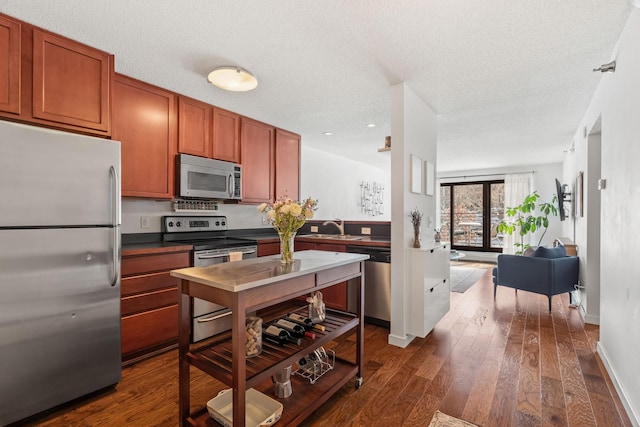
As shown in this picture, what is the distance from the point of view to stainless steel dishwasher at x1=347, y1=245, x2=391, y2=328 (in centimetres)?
313

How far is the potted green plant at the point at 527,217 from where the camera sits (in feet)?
21.2

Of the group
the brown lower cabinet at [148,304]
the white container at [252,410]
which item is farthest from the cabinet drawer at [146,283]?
the white container at [252,410]

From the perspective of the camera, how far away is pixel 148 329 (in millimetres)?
2461

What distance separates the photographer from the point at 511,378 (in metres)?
2.20

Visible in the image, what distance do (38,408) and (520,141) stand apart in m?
6.20

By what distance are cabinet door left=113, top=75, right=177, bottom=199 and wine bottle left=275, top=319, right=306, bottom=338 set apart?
181 centimetres

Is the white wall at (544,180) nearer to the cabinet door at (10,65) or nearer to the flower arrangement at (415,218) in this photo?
the flower arrangement at (415,218)

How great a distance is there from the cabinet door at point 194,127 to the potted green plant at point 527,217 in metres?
6.33

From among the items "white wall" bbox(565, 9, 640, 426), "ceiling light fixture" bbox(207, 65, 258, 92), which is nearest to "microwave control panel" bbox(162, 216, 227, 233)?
"ceiling light fixture" bbox(207, 65, 258, 92)

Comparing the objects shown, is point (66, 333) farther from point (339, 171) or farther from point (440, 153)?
point (440, 153)

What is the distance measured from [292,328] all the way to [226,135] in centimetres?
245

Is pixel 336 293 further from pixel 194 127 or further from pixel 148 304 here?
pixel 194 127

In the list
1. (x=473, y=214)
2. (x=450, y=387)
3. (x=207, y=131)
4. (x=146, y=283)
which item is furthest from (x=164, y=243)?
(x=473, y=214)

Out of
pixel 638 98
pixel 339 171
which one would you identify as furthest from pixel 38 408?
pixel 339 171
